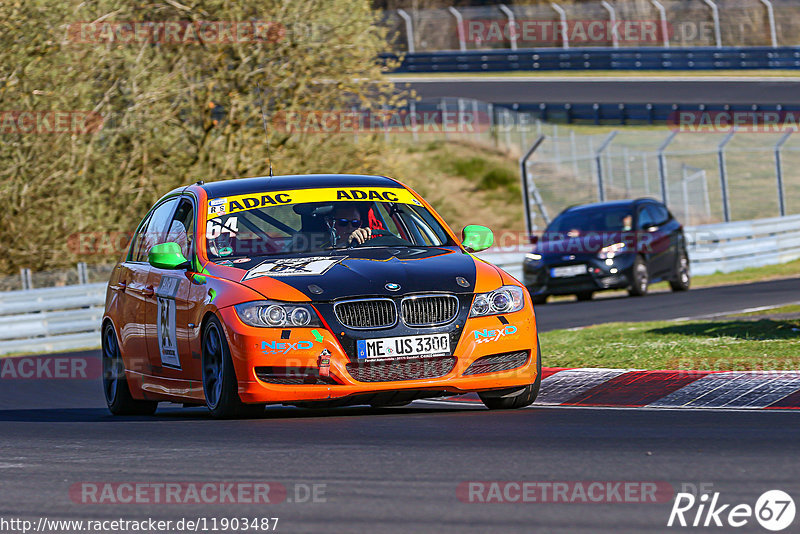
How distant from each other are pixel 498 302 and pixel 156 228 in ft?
10.3

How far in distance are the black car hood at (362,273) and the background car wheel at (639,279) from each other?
46.8 feet

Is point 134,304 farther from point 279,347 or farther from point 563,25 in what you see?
point 563,25

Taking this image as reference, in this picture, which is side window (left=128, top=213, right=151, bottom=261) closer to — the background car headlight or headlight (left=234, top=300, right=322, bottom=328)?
headlight (left=234, top=300, right=322, bottom=328)

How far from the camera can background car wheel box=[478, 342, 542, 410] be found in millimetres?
8734

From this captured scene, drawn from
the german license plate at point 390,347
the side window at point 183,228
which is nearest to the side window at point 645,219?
the side window at point 183,228

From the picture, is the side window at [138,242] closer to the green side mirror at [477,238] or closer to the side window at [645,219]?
the green side mirror at [477,238]

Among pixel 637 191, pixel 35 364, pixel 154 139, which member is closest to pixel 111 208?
pixel 154 139

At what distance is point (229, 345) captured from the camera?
827 centimetres

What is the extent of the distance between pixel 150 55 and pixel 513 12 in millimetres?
29164

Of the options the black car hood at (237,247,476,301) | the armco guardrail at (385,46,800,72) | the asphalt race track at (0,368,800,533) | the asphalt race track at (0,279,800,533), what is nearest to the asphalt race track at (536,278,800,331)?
the black car hood at (237,247,476,301)

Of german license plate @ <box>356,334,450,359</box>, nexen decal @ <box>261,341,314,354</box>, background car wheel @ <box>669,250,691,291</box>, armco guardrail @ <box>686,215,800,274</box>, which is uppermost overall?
nexen decal @ <box>261,341,314,354</box>

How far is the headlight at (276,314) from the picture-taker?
8.11 meters

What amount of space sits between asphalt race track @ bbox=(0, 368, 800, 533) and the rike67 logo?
0.18 feet

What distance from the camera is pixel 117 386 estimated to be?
10484 mm
